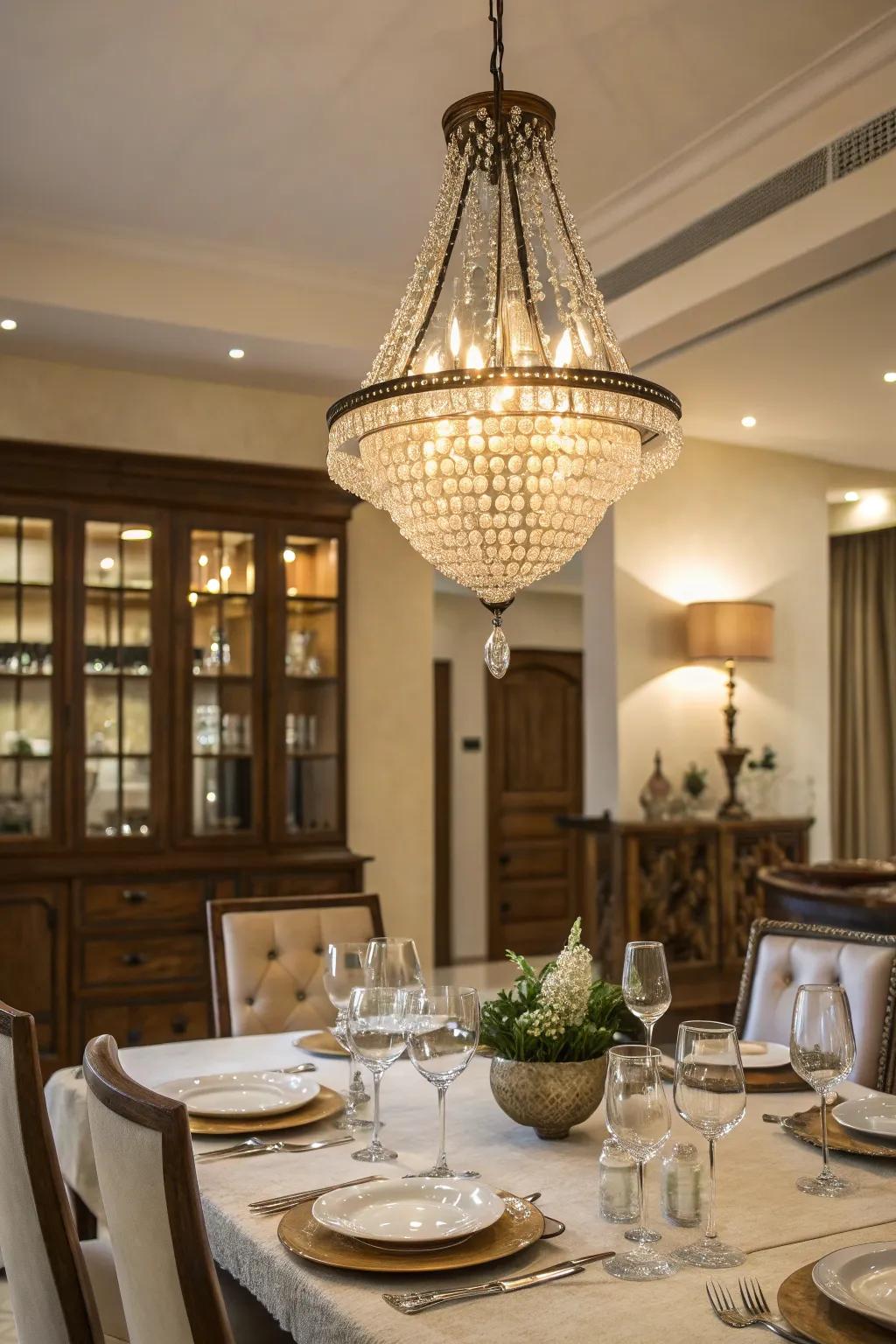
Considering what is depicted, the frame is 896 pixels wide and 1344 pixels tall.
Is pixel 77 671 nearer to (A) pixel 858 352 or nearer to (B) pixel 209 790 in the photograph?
(B) pixel 209 790

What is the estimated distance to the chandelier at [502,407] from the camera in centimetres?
204

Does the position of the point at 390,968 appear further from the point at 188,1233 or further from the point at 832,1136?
the point at 188,1233

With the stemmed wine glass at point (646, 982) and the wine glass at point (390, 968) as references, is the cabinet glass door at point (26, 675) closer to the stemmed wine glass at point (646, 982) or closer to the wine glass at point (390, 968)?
the wine glass at point (390, 968)

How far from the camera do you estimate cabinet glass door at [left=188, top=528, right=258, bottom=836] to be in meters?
4.70

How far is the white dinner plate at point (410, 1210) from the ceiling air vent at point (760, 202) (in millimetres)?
2795

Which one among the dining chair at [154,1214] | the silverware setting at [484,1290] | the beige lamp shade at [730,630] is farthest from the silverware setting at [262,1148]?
the beige lamp shade at [730,630]

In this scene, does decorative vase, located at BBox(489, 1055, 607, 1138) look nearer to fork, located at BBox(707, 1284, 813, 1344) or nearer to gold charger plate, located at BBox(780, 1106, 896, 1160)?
gold charger plate, located at BBox(780, 1106, 896, 1160)

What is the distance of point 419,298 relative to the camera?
7.80ft

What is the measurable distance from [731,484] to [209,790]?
115 inches

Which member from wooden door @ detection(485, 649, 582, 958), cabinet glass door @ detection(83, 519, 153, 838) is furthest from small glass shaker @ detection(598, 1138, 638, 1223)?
wooden door @ detection(485, 649, 582, 958)

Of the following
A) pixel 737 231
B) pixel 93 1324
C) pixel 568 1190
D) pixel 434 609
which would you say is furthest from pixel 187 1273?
pixel 434 609

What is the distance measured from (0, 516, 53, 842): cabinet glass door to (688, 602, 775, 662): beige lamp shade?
2781mm

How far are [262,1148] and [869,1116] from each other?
0.88m

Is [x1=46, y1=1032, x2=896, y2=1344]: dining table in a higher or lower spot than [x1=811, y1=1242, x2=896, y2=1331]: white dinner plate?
lower
